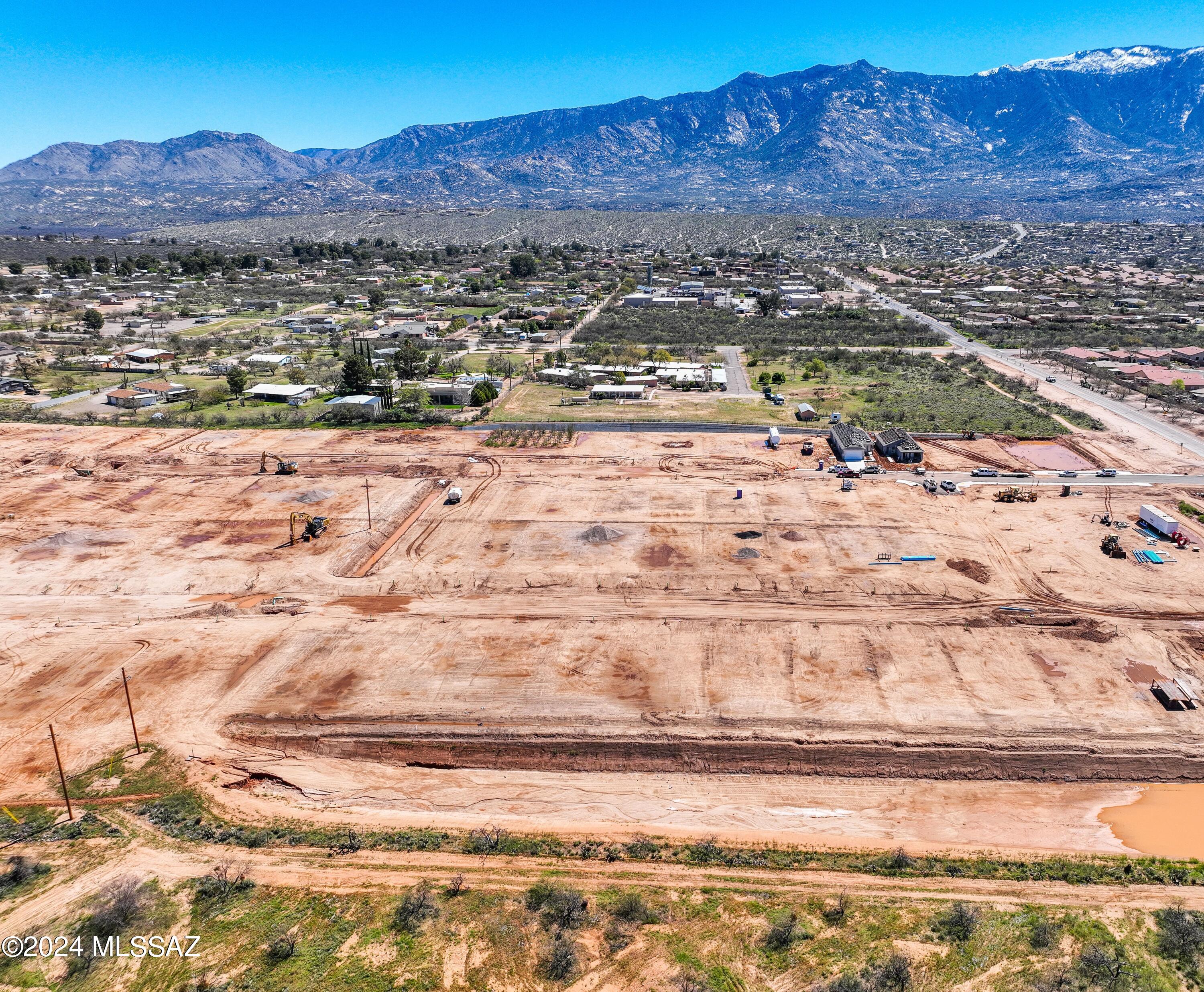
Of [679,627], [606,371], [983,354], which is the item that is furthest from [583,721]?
[983,354]

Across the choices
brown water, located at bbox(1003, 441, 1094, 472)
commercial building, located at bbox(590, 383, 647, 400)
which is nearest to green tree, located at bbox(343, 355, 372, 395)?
commercial building, located at bbox(590, 383, 647, 400)

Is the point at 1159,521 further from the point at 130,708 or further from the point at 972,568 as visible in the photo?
the point at 130,708

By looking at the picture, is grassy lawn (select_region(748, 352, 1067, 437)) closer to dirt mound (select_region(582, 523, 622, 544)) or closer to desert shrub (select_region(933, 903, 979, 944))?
dirt mound (select_region(582, 523, 622, 544))

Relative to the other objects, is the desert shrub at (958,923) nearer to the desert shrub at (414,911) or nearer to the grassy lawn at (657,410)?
the desert shrub at (414,911)

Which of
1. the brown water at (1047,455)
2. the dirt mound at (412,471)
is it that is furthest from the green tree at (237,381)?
the brown water at (1047,455)

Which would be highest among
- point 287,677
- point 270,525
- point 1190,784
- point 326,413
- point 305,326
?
point 305,326

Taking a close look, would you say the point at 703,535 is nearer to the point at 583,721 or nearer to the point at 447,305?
the point at 583,721
